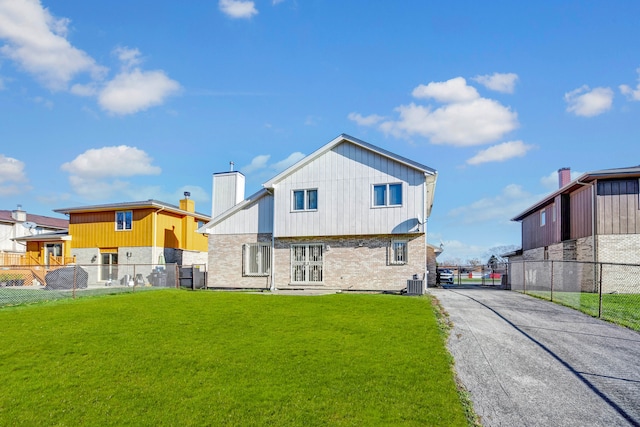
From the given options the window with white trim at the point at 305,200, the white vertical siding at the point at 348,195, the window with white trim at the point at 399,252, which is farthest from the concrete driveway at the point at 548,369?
the window with white trim at the point at 305,200

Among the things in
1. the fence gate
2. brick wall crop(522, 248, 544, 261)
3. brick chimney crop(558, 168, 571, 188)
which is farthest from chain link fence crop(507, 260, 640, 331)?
the fence gate

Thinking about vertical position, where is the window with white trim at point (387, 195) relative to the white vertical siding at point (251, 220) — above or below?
above

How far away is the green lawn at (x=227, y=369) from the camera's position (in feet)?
18.2

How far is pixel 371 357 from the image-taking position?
7.62 meters

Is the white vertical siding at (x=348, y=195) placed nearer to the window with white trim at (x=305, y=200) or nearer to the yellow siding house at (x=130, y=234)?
the window with white trim at (x=305, y=200)

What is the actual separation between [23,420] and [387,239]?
15.3m

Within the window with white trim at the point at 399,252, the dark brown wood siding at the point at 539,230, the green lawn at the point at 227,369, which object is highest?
the dark brown wood siding at the point at 539,230

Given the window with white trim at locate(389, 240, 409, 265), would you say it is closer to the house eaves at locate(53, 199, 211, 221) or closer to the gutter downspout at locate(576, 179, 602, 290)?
the gutter downspout at locate(576, 179, 602, 290)

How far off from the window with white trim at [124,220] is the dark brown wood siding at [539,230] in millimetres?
27087

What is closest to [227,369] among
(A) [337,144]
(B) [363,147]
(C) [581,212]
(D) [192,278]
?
(B) [363,147]

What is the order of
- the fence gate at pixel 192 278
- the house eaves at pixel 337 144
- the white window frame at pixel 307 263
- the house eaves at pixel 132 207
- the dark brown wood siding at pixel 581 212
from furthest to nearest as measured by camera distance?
the house eaves at pixel 132 207, the fence gate at pixel 192 278, the dark brown wood siding at pixel 581 212, the white window frame at pixel 307 263, the house eaves at pixel 337 144

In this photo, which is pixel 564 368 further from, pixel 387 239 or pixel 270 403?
pixel 387 239

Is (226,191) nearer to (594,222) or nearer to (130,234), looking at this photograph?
(130,234)

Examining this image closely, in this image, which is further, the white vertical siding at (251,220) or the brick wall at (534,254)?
the brick wall at (534,254)
